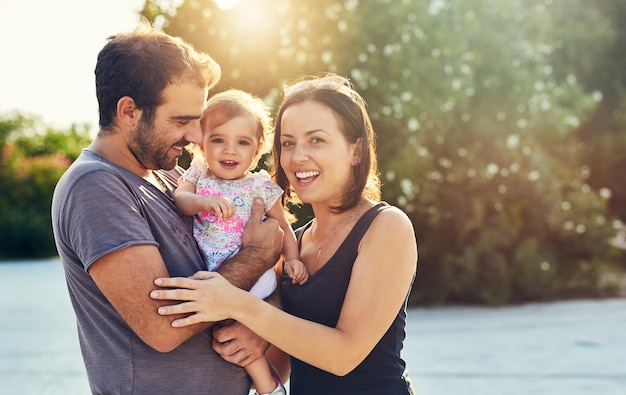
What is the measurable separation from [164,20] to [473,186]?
15.6 ft

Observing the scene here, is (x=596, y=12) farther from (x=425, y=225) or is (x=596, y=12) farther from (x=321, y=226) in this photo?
(x=321, y=226)

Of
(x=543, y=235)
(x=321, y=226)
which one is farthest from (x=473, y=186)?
(x=321, y=226)

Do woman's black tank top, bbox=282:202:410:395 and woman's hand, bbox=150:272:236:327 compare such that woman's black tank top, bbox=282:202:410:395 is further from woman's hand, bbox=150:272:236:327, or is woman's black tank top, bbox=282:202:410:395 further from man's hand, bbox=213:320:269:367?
woman's hand, bbox=150:272:236:327

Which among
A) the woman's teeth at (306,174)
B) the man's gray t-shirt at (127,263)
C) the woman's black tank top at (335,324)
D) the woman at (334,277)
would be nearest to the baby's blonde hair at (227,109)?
the woman at (334,277)

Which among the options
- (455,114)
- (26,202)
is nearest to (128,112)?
(455,114)

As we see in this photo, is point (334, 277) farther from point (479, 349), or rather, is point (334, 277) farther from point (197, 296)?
point (479, 349)

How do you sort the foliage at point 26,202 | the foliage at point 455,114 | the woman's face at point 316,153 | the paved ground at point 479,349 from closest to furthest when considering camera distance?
the woman's face at point 316,153 < the paved ground at point 479,349 < the foliage at point 455,114 < the foliage at point 26,202

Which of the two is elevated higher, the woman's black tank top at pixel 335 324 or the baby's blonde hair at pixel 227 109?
the baby's blonde hair at pixel 227 109

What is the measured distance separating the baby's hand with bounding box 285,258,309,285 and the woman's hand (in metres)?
0.38

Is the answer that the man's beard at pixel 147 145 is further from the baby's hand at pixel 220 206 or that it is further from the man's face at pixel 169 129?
the baby's hand at pixel 220 206

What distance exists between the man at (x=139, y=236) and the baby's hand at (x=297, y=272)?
7 cm

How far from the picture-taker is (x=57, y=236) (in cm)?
229

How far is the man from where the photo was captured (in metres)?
2.11

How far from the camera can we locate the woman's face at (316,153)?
8.48ft
